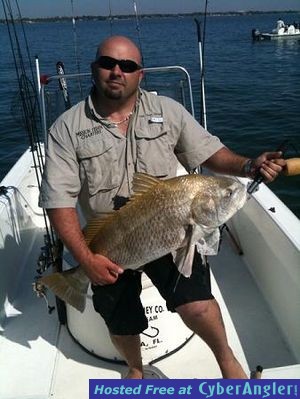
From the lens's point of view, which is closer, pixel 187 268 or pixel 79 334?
pixel 187 268

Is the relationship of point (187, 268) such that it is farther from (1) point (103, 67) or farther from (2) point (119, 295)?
(1) point (103, 67)

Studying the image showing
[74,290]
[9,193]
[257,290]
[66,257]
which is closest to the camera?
[74,290]

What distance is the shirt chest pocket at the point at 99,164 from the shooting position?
2551 mm

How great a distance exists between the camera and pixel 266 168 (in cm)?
248

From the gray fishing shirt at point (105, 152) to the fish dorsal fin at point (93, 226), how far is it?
0.41 ft

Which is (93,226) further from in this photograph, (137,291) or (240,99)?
(240,99)

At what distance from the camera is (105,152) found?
2566mm

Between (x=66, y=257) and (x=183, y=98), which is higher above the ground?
(x=183, y=98)

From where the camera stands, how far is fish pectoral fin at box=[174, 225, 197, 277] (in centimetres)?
237

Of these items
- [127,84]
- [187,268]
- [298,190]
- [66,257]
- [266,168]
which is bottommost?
[298,190]

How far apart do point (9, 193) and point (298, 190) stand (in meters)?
5.35

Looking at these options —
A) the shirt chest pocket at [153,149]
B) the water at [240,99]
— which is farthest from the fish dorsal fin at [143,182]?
the water at [240,99]

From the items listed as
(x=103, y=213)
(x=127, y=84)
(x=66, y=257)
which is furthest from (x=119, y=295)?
(x=127, y=84)

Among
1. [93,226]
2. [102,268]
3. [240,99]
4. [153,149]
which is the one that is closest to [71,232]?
[93,226]
